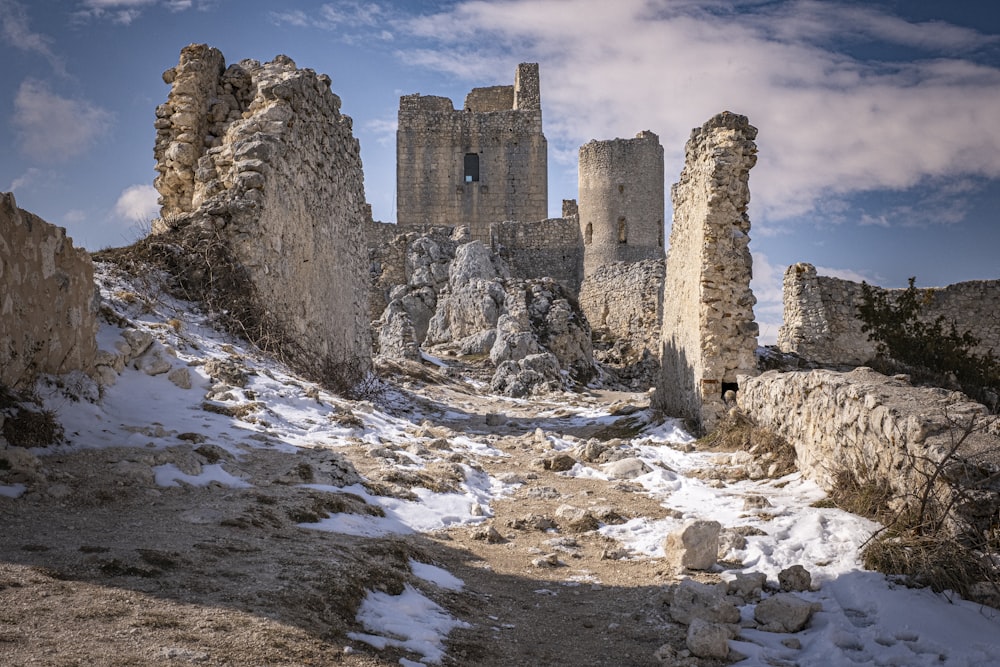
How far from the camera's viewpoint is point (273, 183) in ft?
30.2

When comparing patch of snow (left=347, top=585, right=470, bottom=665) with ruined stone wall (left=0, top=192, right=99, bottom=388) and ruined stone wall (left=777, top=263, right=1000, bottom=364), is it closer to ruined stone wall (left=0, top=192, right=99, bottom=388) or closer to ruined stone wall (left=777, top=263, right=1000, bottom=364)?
ruined stone wall (left=0, top=192, right=99, bottom=388)

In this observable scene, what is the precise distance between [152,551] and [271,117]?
7.40 m

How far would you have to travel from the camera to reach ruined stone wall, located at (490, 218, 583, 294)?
31531 mm

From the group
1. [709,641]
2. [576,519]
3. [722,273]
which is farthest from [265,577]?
[722,273]

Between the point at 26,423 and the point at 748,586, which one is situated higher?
the point at 26,423

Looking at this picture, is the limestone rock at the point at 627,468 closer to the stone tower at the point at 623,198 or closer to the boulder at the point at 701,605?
the boulder at the point at 701,605

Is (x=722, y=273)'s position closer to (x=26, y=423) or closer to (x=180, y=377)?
(x=180, y=377)

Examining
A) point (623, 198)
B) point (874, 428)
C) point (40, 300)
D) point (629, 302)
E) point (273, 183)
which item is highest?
point (623, 198)

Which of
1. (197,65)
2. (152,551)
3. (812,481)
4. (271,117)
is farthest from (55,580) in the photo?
(197,65)

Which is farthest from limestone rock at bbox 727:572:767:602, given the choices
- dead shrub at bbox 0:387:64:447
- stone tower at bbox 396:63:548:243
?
stone tower at bbox 396:63:548:243

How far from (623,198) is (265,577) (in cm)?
3110

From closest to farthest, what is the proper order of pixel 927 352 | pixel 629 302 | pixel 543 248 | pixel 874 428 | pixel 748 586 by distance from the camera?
1. pixel 748 586
2. pixel 874 428
3. pixel 927 352
4. pixel 629 302
5. pixel 543 248

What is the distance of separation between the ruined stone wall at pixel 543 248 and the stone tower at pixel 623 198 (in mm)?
603

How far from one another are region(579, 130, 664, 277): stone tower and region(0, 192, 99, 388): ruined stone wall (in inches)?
1083
